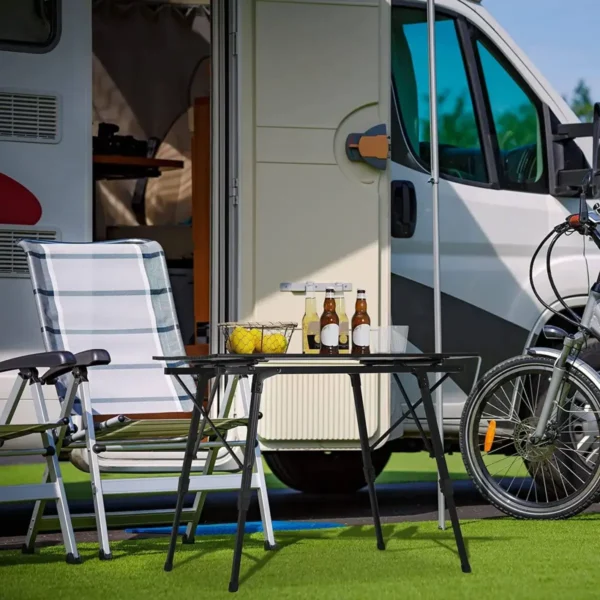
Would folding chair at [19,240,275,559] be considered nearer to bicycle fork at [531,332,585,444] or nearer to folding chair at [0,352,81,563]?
folding chair at [0,352,81,563]

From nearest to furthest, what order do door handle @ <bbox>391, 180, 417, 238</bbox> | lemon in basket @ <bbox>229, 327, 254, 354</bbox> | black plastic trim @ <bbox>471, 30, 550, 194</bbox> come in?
lemon in basket @ <bbox>229, 327, 254, 354</bbox>
door handle @ <bbox>391, 180, 417, 238</bbox>
black plastic trim @ <bbox>471, 30, 550, 194</bbox>

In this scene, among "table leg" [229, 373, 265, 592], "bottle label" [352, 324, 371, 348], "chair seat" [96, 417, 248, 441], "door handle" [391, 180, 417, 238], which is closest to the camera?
"table leg" [229, 373, 265, 592]

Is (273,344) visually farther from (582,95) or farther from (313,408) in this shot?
(582,95)

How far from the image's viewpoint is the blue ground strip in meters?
4.64

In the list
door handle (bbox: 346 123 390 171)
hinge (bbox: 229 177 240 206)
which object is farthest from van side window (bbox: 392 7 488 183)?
hinge (bbox: 229 177 240 206)

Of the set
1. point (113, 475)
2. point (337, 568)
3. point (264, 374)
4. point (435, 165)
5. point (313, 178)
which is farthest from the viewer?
point (113, 475)

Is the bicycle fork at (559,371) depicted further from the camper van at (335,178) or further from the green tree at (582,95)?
the green tree at (582,95)

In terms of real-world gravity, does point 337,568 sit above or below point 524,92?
below

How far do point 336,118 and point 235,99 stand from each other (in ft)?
1.29

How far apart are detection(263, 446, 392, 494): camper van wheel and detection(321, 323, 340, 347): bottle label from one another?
2217mm

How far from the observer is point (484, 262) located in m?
5.39

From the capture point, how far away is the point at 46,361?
397 centimetres

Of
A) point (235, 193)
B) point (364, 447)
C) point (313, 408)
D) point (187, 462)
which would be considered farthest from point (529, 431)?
point (187, 462)

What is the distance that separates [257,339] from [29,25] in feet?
5.61
